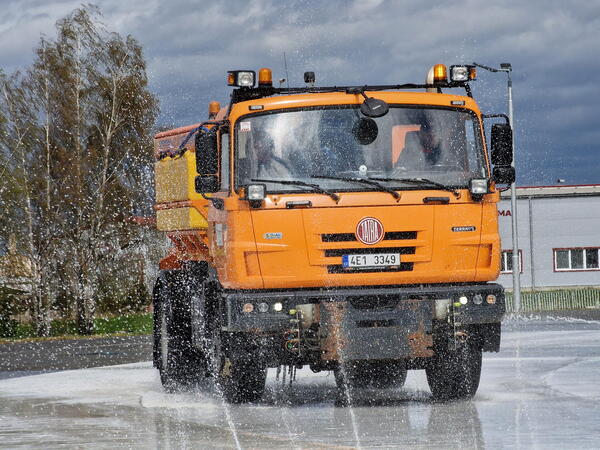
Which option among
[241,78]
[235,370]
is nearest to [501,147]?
[241,78]

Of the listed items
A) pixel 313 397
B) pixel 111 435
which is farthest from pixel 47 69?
pixel 111 435

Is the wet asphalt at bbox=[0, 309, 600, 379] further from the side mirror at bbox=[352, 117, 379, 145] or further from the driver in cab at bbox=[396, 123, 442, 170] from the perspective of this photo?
the driver in cab at bbox=[396, 123, 442, 170]

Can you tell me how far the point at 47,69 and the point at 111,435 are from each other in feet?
102

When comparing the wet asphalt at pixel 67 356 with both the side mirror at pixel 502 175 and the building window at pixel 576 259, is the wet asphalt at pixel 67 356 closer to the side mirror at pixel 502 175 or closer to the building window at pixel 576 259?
the side mirror at pixel 502 175

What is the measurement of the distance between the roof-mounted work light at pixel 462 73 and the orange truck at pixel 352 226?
2.13ft

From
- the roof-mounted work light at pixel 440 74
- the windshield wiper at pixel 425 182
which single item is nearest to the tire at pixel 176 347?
the windshield wiper at pixel 425 182

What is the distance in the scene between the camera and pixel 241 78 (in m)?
13.1

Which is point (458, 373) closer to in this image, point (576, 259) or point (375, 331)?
point (375, 331)

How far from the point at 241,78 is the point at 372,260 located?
2336 millimetres

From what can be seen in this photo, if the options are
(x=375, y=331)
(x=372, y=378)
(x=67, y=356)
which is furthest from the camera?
(x=67, y=356)

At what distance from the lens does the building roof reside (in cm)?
6325

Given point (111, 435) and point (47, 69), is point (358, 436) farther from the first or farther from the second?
point (47, 69)

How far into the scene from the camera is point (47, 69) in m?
40.8

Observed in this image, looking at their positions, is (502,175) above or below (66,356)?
above
